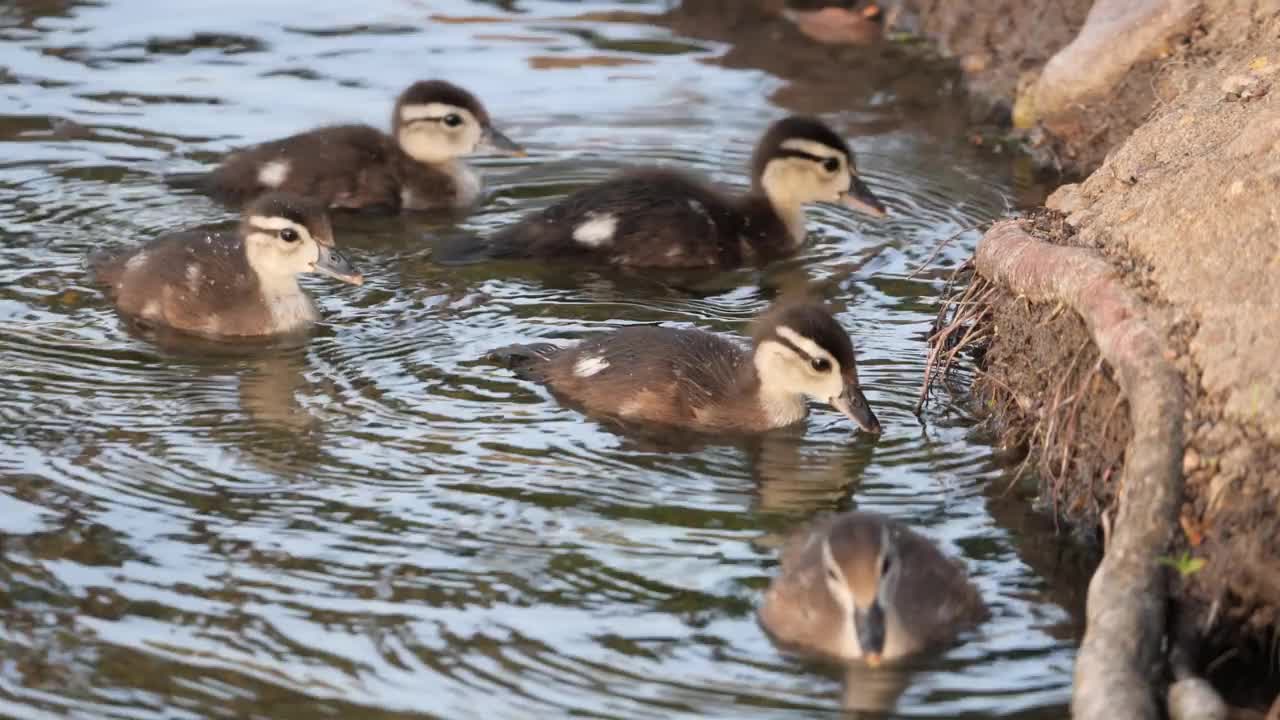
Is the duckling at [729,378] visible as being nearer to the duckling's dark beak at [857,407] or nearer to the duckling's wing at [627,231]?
the duckling's dark beak at [857,407]

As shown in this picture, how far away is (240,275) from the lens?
8180 mm

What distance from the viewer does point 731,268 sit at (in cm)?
917

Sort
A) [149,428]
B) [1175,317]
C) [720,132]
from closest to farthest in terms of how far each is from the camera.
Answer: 1. [1175,317]
2. [149,428]
3. [720,132]

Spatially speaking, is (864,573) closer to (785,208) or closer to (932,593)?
(932,593)

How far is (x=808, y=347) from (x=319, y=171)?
348 centimetres

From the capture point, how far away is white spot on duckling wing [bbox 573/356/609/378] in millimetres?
7238

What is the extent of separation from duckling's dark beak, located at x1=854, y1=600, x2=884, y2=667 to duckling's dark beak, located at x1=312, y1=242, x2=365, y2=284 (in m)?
3.65

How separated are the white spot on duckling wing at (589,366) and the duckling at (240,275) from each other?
1.38m

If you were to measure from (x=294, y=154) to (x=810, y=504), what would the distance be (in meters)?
4.11

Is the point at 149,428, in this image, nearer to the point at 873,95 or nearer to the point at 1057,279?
the point at 1057,279

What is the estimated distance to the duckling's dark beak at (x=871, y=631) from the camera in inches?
205

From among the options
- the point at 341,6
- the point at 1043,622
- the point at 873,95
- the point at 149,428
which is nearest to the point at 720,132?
the point at 873,95

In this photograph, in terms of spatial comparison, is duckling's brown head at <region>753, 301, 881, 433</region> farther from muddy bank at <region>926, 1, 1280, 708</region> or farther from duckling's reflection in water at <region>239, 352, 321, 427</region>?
duckling's reflection in water at <region>239, 352, 321, 427</region>

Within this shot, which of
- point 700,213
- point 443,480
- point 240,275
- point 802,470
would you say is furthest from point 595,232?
point 443,480
